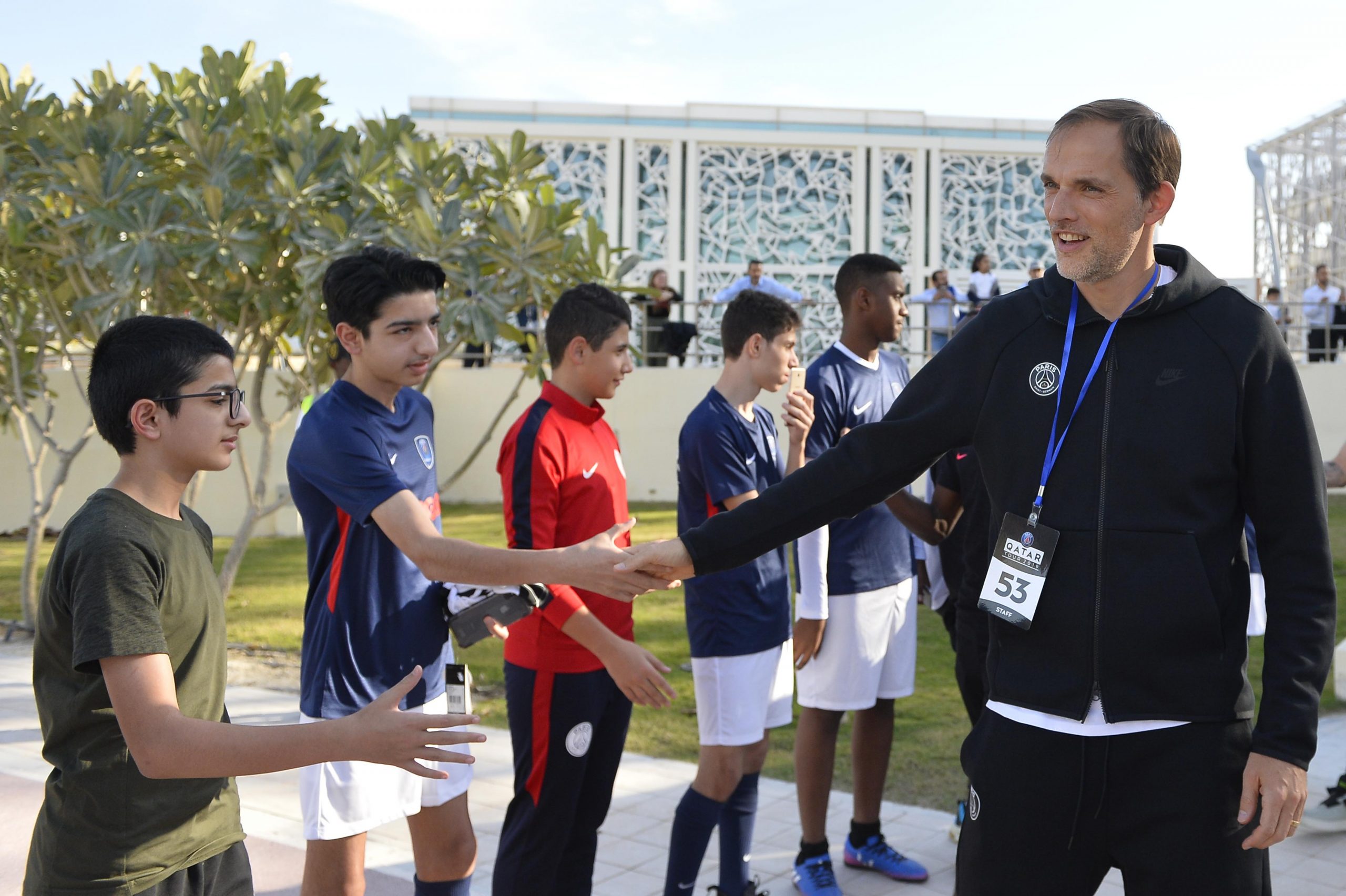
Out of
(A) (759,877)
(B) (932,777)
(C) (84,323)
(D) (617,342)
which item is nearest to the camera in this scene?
(D) (617,342)

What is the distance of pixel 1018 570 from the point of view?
2.18 meters

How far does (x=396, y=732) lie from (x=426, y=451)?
4.99 feet

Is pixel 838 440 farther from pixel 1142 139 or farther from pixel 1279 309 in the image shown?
pixel 1279 309

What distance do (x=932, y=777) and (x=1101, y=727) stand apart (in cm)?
379

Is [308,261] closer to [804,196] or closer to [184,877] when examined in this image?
[184,877]

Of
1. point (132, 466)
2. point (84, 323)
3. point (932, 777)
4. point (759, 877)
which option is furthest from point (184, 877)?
point (84, 323)

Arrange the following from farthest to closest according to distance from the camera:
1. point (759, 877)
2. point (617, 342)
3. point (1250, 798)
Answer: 1. point (759, 877)
2. point (617, 342)
3. point (1250, 798)

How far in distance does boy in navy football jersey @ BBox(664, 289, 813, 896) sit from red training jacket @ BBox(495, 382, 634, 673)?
391 millimetres

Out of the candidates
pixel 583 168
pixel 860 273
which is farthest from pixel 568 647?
pixel 583 168

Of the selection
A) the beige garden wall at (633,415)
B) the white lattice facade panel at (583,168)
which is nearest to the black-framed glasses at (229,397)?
the beige garden wall at (633,415)

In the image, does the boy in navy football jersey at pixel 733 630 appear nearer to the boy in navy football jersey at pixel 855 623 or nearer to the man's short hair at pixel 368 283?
the boy in navy football jersey at pixel 855 623

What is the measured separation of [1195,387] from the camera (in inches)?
82.1

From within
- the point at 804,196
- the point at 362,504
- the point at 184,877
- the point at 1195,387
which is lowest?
the point at 184,877

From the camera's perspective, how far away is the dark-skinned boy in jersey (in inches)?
76.0
